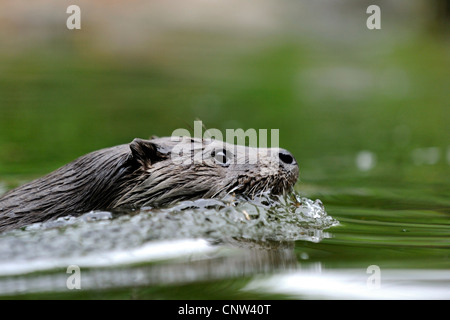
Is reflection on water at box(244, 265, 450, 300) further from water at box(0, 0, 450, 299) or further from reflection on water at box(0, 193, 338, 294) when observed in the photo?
reflection on water at box(0, 193, 338, 294)

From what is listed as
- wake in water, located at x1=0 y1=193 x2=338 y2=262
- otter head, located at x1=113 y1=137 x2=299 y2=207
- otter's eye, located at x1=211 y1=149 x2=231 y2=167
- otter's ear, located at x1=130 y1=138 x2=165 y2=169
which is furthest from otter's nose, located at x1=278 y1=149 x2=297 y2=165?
otter's ear, located at x1=130 y1=138 x2=165 y2=169

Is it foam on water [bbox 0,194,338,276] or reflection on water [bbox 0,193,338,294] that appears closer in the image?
reflection on water [bbox 0,193,338,294]

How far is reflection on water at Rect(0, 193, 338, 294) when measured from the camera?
3.80 meters

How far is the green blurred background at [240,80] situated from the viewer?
916cm

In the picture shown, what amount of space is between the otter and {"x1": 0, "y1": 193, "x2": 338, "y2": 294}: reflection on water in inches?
3.8

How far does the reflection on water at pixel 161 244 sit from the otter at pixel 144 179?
10cm

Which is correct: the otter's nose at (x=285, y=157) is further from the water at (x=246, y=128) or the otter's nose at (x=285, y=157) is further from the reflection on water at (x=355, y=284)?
the reflection on water at (x=355, y=284)

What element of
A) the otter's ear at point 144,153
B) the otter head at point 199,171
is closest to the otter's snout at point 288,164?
the otter head at point 199,171

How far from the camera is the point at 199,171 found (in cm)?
505

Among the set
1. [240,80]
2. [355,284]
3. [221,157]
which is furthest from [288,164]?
[240,80]

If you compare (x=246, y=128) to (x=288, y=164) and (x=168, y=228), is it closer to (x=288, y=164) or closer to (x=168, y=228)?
(x=288, y=164)

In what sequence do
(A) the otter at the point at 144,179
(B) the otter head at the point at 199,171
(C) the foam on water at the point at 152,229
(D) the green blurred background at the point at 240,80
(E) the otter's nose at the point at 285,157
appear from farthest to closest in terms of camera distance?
(D) the green blurred background at the point at 240,80, (E) the otter's nose at the point at 285,157, (B) the otter head at the point at 199,171, (A) the otter at the point at 144,179, (C) the foam on water at the point at 152,229
